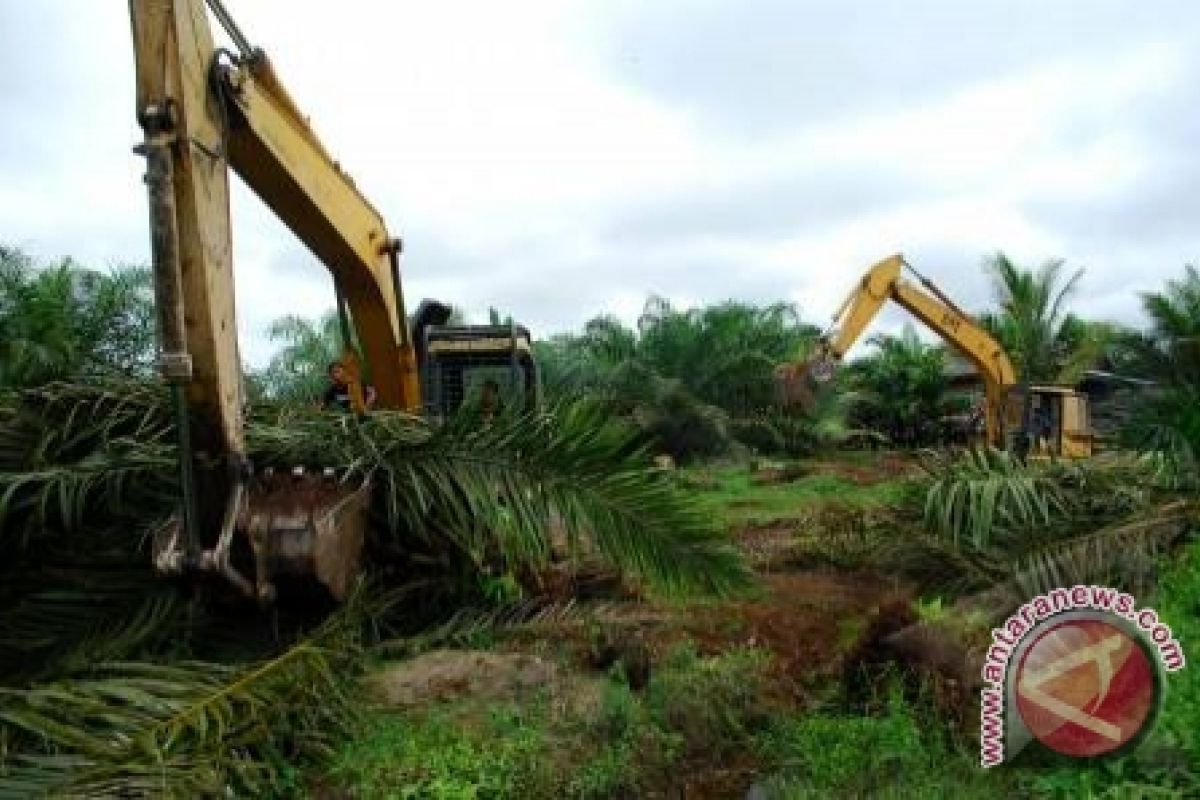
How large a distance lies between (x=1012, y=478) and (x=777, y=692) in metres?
2.44

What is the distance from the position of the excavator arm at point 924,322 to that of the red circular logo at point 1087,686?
11452 mm

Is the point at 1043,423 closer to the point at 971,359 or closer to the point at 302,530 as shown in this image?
the point at 971,359

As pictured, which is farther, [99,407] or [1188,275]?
[1188,275]

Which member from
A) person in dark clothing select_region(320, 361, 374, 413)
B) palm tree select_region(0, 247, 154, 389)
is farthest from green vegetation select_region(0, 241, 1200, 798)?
palm tree select_region(0, 247, 154, 389)

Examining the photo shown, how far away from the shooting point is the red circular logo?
3.62 metres

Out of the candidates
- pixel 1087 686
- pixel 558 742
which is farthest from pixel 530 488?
pixel 1087 686

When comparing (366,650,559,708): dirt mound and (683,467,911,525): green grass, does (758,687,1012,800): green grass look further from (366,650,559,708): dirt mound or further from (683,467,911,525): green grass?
(683,467,911,525): green grass

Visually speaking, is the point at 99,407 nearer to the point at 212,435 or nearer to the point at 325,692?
the point at 212,435

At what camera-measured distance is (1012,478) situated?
6.65 metres

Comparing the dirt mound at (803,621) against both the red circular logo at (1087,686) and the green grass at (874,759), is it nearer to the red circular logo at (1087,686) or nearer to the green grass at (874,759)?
the green grass at (874,759)

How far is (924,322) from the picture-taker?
1550cm

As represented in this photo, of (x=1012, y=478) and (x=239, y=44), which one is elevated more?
(x=239, y=44)

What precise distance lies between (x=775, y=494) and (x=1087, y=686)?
10267 mm

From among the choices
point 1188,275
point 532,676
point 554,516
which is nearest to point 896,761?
point 532,676
